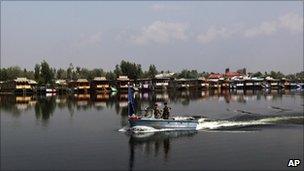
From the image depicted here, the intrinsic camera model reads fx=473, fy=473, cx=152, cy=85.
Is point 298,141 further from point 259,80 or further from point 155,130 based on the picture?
point 259,80

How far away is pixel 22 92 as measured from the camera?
115 meters

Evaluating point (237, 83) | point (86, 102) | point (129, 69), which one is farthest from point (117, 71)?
point (86, 102)

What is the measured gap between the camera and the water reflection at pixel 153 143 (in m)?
27.9

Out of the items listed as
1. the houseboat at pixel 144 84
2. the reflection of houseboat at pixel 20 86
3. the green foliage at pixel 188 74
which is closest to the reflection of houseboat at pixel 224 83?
the green foliage at pixel 188 74

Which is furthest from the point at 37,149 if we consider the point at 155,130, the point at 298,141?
the point at 298,141

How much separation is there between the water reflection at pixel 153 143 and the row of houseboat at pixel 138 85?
7136 centimetres

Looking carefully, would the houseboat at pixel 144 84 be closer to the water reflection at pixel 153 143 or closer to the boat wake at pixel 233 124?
the boat wake at pixel 233 124

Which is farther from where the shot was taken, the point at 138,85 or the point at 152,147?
the point at 138,85

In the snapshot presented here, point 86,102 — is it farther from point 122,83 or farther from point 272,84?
point 272,84

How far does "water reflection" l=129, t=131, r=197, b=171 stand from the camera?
27938 millimetres

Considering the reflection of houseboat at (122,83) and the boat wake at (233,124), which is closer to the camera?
the boat wake at (233,124)

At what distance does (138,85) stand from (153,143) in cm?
11155

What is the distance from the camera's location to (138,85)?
142875 mm

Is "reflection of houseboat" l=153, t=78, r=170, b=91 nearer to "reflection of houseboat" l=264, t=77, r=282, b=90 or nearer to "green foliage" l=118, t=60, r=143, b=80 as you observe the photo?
"green foliage" l=118, t=60, r=143, b=80
